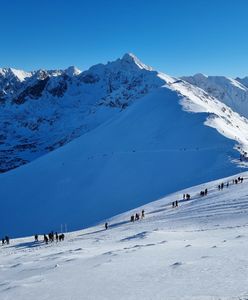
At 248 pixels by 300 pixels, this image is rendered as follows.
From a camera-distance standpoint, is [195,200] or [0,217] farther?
[0,217]

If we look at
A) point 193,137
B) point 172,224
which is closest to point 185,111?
point 193,137

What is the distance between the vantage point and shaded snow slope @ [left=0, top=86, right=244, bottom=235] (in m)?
63.8

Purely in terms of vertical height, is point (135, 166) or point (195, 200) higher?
point (135, 166)

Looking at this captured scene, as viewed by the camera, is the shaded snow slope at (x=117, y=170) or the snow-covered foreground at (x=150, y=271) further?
the shaded snow slope at (x=117, y=170)

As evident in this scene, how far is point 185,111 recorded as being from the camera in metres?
91.9

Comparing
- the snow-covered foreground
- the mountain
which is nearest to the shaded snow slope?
the mountain

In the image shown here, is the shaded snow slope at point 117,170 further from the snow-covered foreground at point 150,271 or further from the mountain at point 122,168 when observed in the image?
the snow-covered foreground at point 150,271

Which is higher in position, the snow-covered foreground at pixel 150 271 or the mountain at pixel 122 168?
the mountain at pixel 122 168

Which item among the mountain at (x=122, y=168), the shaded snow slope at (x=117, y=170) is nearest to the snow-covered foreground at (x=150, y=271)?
the mountain at (x=122, y=168)

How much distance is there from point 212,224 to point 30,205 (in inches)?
1854

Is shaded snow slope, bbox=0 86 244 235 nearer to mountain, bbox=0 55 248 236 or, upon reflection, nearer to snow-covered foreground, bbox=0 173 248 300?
mountain, bbox=0 55 248 236

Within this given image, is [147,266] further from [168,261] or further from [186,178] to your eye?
[186,178]

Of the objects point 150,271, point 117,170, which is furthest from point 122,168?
point 150,271

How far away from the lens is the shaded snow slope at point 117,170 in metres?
63.8
